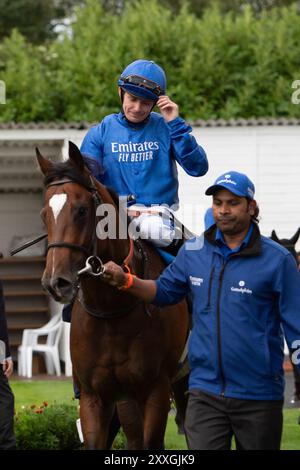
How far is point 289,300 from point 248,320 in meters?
0.23

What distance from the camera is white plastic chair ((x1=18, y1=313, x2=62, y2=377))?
17.8m

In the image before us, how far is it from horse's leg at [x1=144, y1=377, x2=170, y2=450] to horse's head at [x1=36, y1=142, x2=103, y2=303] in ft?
3.50

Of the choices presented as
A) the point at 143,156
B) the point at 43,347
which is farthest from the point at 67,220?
the point at 43,347

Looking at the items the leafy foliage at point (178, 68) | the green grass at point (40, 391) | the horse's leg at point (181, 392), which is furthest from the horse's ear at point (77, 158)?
the leafy foliage at point (178, 68)

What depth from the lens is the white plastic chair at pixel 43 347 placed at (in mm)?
17750

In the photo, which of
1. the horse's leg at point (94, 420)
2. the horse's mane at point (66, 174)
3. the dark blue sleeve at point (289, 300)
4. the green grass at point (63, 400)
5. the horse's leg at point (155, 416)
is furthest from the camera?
the green grass at point (63, 400)

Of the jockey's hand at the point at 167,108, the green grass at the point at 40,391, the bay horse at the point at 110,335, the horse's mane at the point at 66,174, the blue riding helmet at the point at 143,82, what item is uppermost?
the blue riding helmet at the point at 143,82

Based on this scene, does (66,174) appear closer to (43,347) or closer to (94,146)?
(94,146)

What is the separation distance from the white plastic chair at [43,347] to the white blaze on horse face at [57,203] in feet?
39.9

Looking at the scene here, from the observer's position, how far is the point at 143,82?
6.67 metres

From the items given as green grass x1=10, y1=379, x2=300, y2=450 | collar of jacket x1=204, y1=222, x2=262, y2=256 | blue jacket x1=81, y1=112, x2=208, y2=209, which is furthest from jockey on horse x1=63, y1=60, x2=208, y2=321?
green grass x1=10, y1=379, x2=300, y2=450

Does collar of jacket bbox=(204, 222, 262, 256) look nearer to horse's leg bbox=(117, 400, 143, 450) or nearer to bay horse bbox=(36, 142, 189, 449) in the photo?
bay horse bbox=(36, 142, 189, 449)

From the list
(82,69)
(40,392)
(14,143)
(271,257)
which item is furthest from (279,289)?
(82,69)

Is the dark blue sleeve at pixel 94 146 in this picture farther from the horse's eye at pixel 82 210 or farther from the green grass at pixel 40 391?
the green grass at pixel 40 391
